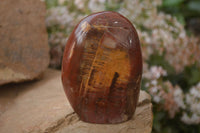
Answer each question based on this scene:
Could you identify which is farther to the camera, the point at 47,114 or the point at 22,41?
the point at 22,41

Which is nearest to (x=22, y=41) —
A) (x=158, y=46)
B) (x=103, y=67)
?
(x=103, y=67)

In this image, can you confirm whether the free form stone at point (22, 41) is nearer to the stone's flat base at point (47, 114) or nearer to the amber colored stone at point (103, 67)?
the stone's flat base at point (47, 114)

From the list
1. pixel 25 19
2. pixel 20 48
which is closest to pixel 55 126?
pixel 20 48

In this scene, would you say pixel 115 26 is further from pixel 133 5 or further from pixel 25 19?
pixel 133 5

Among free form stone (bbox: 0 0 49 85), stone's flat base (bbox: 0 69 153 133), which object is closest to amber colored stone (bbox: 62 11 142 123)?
stone's flat base (bbox: 0 69 153 133)

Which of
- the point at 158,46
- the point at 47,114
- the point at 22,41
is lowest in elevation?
the point at 47,114

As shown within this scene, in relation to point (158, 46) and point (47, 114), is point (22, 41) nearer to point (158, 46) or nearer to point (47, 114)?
point (47, 114)

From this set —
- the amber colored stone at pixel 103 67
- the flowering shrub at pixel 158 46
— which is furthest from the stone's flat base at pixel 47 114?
the flowering shrub at pixel 158 46
